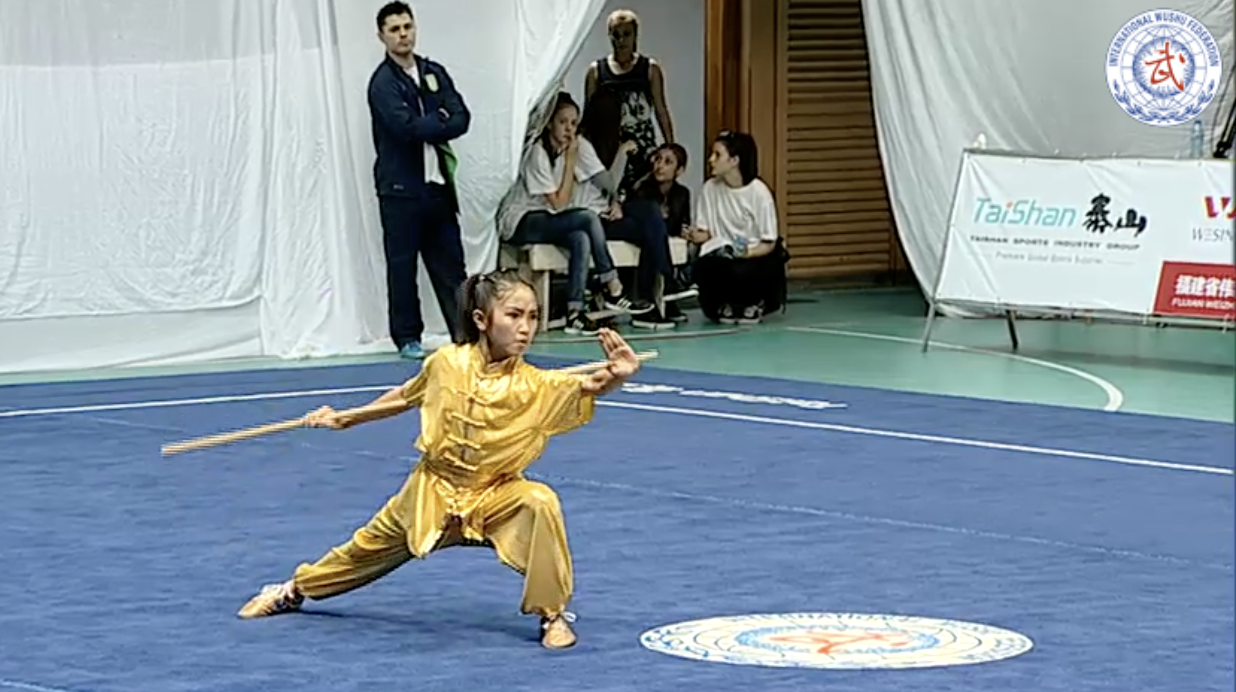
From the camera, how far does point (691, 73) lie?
59.7 feet

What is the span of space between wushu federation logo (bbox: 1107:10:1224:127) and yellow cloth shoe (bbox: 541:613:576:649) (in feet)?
30.3

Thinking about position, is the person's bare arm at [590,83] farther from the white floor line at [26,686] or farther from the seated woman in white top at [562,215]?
the white floor line at [26,686]

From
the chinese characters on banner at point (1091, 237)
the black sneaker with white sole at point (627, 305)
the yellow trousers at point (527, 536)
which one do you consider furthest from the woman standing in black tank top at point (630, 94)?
the yellow trousers at point (527, 536)

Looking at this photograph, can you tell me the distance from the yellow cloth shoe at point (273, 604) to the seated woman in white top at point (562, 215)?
329 inches

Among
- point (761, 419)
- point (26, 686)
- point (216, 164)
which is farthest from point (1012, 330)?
point (26, 686)

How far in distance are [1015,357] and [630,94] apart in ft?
11.5

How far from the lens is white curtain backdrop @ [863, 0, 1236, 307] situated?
15594 millimetres

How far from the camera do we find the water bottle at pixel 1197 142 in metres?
14.8

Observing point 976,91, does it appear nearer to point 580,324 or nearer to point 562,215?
point 562,215

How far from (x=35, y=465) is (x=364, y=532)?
3529mm

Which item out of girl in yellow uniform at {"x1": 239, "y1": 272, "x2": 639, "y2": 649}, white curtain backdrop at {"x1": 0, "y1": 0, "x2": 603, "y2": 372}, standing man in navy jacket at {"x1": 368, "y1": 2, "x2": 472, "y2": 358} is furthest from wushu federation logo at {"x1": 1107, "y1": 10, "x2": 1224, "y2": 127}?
girl in yellow uniform at {"x1": 239, "y1": 272, "x2": 639, "y2": 649}

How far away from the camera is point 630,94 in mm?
16531

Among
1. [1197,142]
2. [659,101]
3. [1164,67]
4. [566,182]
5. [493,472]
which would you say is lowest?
[493,472]

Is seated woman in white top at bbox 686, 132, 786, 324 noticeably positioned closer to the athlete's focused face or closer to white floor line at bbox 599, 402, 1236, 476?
white floor line at bbox 599, 402, 1236, 476
